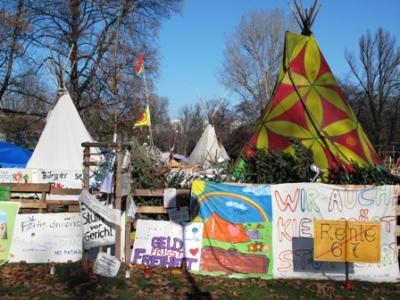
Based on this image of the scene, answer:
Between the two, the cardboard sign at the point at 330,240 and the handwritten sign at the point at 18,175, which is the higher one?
the handwritten sign at the point at 18,175

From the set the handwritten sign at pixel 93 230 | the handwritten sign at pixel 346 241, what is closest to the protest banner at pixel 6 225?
the handwritten sign at pixel 93 230

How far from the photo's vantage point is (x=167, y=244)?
9234 millimetres

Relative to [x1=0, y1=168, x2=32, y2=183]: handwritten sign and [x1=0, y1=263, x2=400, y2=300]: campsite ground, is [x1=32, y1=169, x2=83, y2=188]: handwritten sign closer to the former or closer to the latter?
[x1=0, y1=168, x2=32, y2=183]: handwritten sign

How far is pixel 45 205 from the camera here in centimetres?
1061

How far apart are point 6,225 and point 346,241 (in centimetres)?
A: 611

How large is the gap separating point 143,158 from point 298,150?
3.02 metres

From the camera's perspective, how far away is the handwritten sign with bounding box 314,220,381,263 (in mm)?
8102

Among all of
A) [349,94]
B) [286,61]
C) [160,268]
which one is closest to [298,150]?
[160,268]

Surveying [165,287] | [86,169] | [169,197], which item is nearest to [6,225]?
[86,169]

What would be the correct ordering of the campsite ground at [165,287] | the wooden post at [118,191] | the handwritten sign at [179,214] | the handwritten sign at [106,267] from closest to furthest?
the campsite ground at [165,287] < the handwritten sign at [106,267] < the wooden post at [118,191] < the handwritten sign at [179,214]

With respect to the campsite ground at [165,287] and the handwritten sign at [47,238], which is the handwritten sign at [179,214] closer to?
the campsite ground at [165,287]

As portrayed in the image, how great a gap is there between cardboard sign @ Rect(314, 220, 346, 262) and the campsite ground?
0.48 meters

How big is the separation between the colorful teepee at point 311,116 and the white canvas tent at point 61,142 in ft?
24.6

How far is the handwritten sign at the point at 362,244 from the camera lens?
8.09 metres
